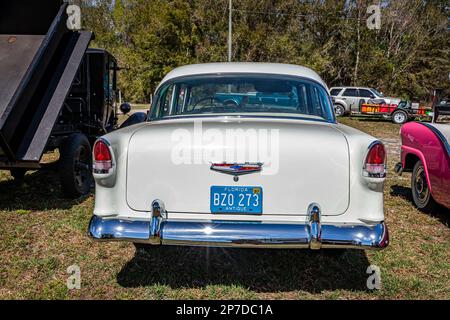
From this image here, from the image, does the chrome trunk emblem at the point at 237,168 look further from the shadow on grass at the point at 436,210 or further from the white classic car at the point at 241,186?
the shadow on grass at the point at 436,210

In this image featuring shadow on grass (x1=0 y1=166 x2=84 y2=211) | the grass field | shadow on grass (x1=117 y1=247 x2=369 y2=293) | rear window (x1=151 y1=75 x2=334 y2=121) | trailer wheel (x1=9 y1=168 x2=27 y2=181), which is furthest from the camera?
trailer wheel (x1=9 y1=168 x2=27 y2=181)

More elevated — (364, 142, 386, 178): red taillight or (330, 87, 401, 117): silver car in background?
(364, 142, 386, 178): red taillight

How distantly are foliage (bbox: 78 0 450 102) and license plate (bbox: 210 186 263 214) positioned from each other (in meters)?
26.3

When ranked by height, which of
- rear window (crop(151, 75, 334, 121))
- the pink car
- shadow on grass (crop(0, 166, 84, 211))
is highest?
rear window (crop(151, 75, 334, 121))

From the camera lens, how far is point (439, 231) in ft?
14.8

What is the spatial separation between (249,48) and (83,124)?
23897 millimetres

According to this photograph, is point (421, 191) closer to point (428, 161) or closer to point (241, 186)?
point (428, 161)

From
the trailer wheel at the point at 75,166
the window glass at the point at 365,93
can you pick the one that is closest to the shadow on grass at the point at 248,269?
the trailer wheel at the point at 75,166

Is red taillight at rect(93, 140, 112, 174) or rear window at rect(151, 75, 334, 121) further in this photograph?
rear window at rect(151, 75, 334, 121)

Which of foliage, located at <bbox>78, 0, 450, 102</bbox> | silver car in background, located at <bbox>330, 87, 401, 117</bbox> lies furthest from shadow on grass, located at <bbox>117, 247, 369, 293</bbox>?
foliage, located at <bbox>78, 0, 450, 102</bbox>

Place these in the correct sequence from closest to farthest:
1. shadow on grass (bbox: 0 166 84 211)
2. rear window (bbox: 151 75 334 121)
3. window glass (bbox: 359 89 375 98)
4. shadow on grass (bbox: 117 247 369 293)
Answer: shadow on grass (bbox: 117 247 369 293) < rear window (bbox: 151 75 334 121) < shadow on grass (bbox: 0 166 84 211) < window glass (bbox: 359 89 375 98)

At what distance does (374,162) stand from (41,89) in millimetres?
4050

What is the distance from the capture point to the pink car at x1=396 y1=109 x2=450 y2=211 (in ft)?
14.1

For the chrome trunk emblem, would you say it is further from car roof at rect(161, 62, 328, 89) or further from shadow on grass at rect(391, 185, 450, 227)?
shadow on grass at rect(391, 185, 450, 227)
